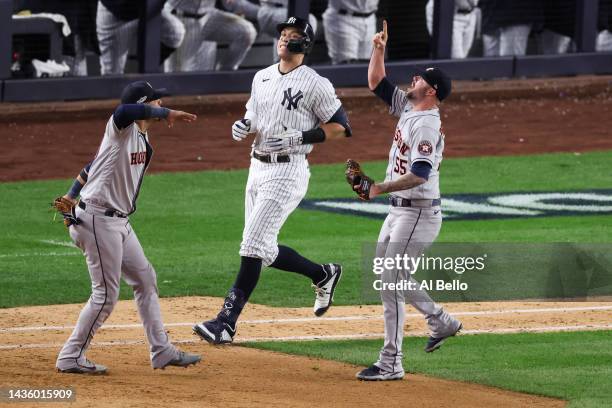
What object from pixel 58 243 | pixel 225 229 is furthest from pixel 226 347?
pixel 225 229

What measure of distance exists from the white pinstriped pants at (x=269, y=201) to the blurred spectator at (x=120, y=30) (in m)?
10.6

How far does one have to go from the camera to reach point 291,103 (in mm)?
8266

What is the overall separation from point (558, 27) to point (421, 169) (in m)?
15.4

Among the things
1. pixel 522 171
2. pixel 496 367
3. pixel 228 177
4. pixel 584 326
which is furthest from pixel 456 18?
pixel 496 367

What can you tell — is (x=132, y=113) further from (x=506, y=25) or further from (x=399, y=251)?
(x=506, y=25)

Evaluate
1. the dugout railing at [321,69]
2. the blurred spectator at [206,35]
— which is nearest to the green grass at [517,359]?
the dugout railing at [321,69]

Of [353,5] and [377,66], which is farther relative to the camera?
[353,5]

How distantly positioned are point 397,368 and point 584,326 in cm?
216

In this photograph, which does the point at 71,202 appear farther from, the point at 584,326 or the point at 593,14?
the point at 593,14

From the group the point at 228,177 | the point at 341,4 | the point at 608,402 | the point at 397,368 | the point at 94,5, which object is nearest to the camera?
the point at 608,402

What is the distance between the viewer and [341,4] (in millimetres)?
20266

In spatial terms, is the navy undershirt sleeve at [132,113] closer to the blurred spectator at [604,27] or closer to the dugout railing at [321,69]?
the dugout railing at [321,69]

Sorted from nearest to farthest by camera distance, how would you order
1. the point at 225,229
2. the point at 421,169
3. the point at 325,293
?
the point at 421,169 < the point at 325,293 < the point at 225,229

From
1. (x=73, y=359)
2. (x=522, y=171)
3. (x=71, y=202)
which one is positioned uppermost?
(x=71, y=202)
